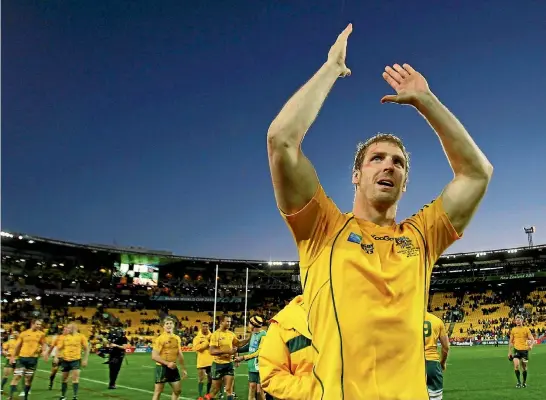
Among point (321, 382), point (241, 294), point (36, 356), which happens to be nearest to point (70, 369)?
point (36, 356)

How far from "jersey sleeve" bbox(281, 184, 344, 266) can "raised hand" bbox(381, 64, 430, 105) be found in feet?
2.08

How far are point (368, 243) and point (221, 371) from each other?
39.1 ft

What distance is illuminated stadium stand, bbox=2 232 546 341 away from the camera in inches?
2125

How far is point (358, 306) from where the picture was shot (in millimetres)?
1994

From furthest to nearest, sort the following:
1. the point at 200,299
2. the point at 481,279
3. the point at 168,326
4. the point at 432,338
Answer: the point at 200,299 < the point at 481,279 < the point at 168,326 < the point at 432,338

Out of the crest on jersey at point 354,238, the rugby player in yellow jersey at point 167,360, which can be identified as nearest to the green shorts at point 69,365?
the rugby player in yellow jersey at point 167,360

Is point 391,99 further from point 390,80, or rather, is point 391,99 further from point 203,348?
point 203,348

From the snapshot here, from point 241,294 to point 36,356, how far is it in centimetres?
5230

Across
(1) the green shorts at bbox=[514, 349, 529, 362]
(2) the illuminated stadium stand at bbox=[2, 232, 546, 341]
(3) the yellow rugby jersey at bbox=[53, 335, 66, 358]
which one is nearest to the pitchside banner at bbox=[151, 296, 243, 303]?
(2) the illuminated stadium stand at bbox=[2, 232, 546, 341]

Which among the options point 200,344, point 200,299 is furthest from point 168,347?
point 200,299

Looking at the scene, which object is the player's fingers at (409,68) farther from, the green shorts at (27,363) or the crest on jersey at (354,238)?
the green shorts at (27,363)

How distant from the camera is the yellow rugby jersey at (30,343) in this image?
49.2ft

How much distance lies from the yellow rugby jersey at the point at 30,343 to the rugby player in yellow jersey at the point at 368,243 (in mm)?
15310

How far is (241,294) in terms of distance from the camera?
2625 inches
